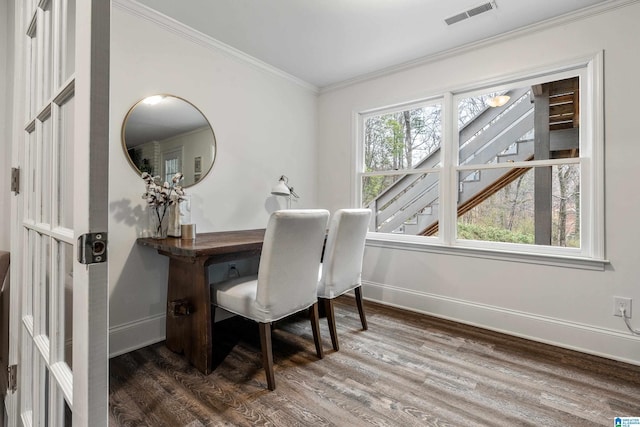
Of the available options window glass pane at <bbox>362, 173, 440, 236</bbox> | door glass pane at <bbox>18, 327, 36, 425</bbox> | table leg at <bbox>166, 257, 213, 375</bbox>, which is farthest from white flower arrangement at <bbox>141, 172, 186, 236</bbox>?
window glass pane at <bbox>362, 173, 440, 236</bbox>

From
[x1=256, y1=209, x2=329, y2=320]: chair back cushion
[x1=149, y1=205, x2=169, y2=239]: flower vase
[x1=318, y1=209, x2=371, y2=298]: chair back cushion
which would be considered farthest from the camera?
[x1=149, y1=205, x2=169, y2=239]: flower vase

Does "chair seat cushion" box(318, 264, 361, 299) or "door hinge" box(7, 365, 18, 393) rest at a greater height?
"chair seat cushion" box(318, 264, 361, 299)

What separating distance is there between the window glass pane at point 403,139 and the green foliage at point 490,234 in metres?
0.68

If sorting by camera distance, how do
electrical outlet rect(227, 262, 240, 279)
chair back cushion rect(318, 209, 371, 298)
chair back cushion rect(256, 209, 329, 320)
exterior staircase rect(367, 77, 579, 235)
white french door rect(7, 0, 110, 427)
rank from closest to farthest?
white french door rect(7, 0, 110, 427) → chair back cushion rect(256, 209, 329, 320) → chair back cushion rect(318, 209, 371, 298) → exterior staircase rect(367, 77, 579, 235) → electrical outlet rect(227, 262, 240, 279)

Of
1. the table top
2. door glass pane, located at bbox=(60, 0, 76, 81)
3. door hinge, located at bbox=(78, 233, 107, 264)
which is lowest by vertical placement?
the table top

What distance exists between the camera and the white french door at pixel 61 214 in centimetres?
60

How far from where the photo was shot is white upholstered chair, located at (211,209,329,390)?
1672mm

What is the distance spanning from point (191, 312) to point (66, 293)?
132 centimetres

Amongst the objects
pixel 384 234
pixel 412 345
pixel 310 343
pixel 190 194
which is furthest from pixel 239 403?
pixel 384 234

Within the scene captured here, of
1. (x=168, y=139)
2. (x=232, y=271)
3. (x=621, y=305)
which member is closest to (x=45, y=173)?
(x=168, y=139)

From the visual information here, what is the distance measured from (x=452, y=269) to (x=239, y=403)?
6.70 feet

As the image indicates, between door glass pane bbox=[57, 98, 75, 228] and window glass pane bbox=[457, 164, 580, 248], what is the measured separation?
2777 millimetres

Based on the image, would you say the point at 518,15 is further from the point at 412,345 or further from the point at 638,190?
the point at 412,345

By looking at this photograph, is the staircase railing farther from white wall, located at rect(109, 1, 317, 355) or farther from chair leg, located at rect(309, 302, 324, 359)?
chair leg, located at rect(309, 302, 324, 359)
